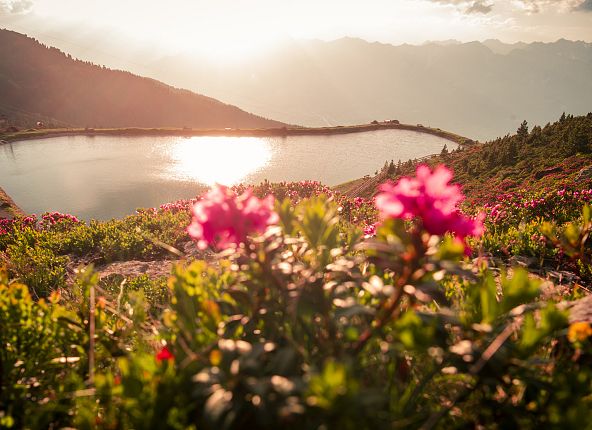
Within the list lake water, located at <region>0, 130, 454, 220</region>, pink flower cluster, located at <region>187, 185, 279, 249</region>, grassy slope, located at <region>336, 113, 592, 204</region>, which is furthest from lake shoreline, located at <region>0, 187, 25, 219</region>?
grassy slope, located at <region>336, 113, 592, 204</region>

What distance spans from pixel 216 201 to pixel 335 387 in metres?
0.92

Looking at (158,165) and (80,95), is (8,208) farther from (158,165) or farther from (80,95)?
(80,95)

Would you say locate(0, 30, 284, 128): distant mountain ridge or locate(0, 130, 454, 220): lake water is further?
locate(0, 30, 284, 128): distant mountain ridge

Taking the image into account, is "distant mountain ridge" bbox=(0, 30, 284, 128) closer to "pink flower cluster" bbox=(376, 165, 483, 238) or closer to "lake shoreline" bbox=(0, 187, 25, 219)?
"lake shoreline" bbox=(0, 187, 25, 219)

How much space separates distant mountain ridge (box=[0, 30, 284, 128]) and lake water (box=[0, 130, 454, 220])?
31.2m

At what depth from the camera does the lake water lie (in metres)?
10.7

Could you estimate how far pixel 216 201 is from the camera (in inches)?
61.1

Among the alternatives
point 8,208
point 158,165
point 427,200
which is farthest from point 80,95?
point 427,200

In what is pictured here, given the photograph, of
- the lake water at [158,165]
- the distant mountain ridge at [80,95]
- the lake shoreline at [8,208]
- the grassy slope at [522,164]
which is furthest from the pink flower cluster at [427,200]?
the distant mountain ridge at [80,95]

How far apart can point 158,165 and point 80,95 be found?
214 feet

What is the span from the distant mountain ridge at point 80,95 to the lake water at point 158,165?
102 ft

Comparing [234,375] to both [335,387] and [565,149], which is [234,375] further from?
[565,149]

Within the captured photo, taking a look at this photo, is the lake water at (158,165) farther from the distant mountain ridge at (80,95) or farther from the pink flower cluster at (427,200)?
the distant mountain ridge at (80,95)

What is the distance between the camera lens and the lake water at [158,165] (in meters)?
10.7
